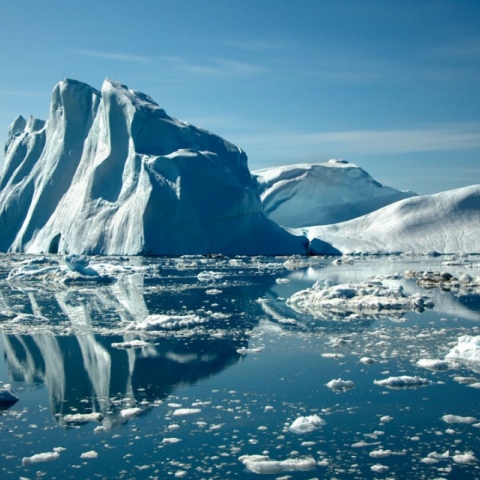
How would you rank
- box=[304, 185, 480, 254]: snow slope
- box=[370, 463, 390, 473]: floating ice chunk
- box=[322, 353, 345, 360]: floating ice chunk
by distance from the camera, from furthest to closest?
box=[304, 185, 480, 254]: snow slope < box=[322, 353, 345, 360]: floating ice chunk < box=[370, 463, 390, 473]: floating ice chunk

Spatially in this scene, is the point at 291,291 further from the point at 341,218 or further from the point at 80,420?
the point at 341,218

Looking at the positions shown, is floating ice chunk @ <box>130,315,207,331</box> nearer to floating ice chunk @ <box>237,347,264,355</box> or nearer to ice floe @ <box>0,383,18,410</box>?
floating ice chunk @ <box>237,347,264,355</box>

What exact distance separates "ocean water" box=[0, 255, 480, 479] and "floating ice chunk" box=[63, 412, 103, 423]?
0.07 ft

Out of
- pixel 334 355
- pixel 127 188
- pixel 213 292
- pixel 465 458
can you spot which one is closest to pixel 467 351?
pixel 334 355

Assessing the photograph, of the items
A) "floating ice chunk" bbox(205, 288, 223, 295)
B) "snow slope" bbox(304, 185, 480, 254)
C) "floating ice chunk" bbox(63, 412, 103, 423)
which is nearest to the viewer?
"floating ice chunk" bbox(63, 412, 103, 423)

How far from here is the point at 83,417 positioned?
6.05 metres

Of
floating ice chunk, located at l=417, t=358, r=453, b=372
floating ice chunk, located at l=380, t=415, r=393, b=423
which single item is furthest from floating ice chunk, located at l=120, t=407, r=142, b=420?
floating ice chunk, located at l=417, t=358, r=453, b=372

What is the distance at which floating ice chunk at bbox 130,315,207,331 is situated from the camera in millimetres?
→ 10547

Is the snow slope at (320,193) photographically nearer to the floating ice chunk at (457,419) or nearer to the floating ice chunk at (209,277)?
the floating ice chunk at (209,277)

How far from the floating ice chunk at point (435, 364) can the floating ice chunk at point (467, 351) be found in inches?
13.8

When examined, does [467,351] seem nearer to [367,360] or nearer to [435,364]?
[435,364]

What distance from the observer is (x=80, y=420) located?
5.99 m

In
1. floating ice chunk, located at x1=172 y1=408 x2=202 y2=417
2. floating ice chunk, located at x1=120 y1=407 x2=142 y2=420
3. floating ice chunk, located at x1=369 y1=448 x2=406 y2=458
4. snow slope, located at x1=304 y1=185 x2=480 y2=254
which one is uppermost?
snow slope, located at x1=304 y1=185 x2=480 y2=254

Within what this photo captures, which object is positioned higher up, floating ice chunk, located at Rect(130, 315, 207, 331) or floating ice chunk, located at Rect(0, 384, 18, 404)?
floating ice chunk, located at Rect(130, 315, 207, 331)
